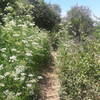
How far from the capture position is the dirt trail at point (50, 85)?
19.2ft

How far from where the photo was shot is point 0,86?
15.8 feet

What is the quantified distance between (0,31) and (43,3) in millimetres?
12936

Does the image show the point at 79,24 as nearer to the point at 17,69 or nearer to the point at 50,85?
the point at 50,85

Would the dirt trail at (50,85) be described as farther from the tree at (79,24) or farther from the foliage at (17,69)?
the tree at (79,24)

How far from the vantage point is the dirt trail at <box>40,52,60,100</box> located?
5.87 meters

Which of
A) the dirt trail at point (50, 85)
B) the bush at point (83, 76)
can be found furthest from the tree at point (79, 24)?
the dirt trail at point (50, 85)

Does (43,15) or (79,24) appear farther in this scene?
(43,15)

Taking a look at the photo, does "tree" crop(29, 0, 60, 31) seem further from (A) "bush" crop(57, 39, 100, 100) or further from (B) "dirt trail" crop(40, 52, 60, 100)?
(A) "bush" crop(57, 39, 100, 100)

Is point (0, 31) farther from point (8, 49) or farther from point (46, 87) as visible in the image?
point (46, 87)

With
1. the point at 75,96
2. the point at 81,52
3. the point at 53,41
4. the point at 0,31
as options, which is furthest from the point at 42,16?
the point at 75,96

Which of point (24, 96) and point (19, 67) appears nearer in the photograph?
point (24, 96)

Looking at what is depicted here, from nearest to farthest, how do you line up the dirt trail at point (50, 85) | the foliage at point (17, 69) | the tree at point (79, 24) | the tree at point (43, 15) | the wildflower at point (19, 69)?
the foliage at point (17, 69), the wildflower at point (19, 69), the dirt trail at point (50, 85), the tree at point (79, 24), the tree at point (43, 15)

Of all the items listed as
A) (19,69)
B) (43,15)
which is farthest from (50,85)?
(43,15)

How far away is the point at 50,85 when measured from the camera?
6684 mm
